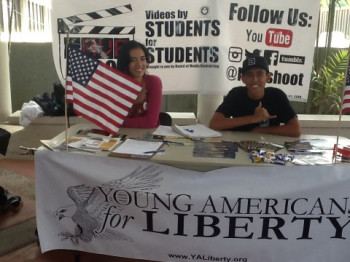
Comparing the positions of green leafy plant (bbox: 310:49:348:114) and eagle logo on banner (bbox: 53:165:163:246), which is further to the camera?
green leafy plant (bbox: 310:49:348:114)

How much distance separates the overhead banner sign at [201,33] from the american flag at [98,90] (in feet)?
4.71

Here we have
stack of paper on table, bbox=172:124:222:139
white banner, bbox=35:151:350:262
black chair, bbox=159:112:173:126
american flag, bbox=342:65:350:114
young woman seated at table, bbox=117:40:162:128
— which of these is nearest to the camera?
white banner, bbox=35:151:350:262

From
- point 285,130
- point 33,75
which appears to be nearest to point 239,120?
point 285,130

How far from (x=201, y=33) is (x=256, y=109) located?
1197 millimetres

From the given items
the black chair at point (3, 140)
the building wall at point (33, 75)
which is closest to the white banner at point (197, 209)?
the black chair at point (3, 140)

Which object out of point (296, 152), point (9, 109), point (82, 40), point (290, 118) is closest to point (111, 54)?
point (82, 40)

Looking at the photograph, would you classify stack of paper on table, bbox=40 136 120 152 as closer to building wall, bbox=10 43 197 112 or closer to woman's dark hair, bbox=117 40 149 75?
woman's dark hair, bbox=117 40 149 75

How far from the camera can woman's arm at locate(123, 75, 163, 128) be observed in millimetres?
2627

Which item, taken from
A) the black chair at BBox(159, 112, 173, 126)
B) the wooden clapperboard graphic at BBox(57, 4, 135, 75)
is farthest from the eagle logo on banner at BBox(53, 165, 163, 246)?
the wooden clapperboard graphic at BBox(57, 4, 135, 75)

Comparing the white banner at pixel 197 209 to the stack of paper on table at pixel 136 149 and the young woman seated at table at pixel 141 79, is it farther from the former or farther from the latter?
the young woman seated at table at pixel 141 79

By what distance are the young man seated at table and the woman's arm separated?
416 millimetres

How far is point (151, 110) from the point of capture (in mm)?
2750

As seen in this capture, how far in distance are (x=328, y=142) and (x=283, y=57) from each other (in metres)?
1.41

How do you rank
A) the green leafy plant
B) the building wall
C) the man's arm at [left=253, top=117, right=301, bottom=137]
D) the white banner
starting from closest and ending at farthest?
the white banner → the man's arm at [left=253, top=117, right=301, bottom=137] → the green leafy plant → the building wall
